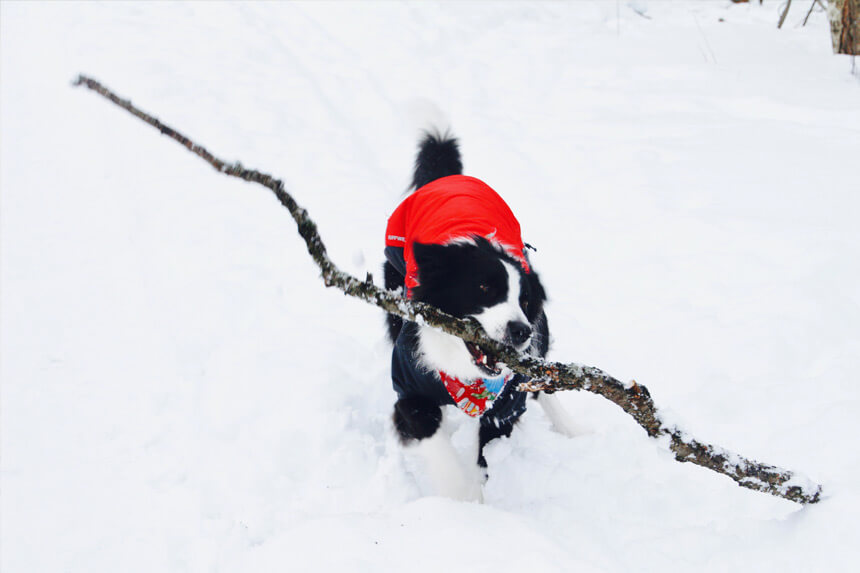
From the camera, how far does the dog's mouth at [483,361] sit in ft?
6.57

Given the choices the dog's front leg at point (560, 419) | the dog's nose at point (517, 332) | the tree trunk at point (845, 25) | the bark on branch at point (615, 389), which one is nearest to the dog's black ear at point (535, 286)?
the dog's nose at point (517, 332)

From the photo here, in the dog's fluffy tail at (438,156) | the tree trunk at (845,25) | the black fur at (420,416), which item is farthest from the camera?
the tree trunk at (845,25)

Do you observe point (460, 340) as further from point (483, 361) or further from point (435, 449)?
point (435, 449)

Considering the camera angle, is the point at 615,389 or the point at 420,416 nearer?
the point at 615,389

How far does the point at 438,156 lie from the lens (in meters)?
3.26

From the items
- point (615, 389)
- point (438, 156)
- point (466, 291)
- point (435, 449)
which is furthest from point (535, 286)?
point (438, 156)

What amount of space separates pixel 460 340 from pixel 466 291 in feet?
0.63

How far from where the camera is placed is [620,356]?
291cm

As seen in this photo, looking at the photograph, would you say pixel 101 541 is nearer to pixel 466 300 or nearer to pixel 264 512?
pixel 264 512

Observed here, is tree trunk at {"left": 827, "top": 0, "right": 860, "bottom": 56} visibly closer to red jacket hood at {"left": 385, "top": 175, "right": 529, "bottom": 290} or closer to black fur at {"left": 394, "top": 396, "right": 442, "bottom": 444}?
red jacket hood at {"left": 385, "top": 175, "right": 529, "bottom": 290}

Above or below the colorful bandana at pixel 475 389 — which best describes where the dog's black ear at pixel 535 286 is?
above

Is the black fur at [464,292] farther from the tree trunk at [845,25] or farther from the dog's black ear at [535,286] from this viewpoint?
the tree trunk at [845,25]

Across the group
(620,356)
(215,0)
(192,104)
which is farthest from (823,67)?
(215,0)

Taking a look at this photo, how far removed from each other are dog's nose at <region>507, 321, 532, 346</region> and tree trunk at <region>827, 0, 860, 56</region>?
17.7 feet
